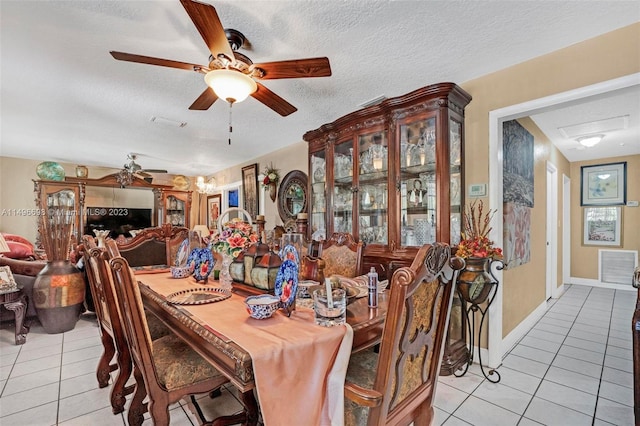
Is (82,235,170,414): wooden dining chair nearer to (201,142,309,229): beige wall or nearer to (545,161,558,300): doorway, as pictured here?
(201,142,309,229): beige wall

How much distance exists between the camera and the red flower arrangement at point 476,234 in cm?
213

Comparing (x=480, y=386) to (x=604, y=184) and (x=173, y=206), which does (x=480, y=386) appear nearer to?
(x=604, y=184)

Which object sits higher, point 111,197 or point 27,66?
point 27,66

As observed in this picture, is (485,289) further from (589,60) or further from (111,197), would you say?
(111,197)

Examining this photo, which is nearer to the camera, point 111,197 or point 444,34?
point 444,34

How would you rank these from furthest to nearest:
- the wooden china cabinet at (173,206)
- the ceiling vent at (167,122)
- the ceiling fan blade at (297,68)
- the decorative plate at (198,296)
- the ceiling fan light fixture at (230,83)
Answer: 1. the wooden china cabinet at (173,206)
2. the ceiling vent at (167,122)
3. the ceiling fan light fixture at (230,83)
4. the ceiling fan blade at (297,68)
5. the decorative plate at (198,296)

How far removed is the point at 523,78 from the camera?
7.38 feet

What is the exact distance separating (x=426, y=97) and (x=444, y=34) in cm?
51

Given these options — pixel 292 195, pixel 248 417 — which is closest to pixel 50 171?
pixel 292 195

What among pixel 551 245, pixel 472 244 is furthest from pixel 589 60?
pixel 551 245

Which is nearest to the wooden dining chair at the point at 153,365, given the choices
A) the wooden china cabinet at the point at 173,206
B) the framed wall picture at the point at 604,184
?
the wooden china cabinet at the point at 173,206

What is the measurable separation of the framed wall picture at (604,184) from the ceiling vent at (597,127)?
206 centimetres

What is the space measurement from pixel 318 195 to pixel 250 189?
7.62 ft

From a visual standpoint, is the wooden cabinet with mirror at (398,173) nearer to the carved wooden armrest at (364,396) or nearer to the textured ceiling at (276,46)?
the textured ceiling at (276,46)
